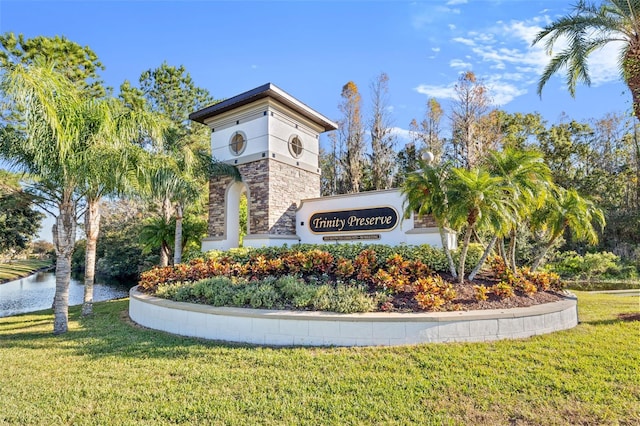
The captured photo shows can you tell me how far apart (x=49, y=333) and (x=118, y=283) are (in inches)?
800

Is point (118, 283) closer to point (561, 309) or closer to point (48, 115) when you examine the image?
point (48, 115)

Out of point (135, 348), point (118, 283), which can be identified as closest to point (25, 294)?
point (118, 283)

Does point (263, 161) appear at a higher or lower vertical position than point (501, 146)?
lower

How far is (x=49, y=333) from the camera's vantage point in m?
6.86

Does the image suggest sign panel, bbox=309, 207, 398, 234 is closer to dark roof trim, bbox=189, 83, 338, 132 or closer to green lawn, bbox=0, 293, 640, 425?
dark roof trim, bbox=189, 83, 338, 132

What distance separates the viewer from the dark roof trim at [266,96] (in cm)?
1116

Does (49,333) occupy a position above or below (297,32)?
below

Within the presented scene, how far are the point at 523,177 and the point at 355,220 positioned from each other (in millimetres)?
4763

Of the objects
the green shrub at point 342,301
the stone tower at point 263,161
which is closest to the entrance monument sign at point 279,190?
the stone tower at point 263,161

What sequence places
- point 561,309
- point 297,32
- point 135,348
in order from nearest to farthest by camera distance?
point 135,348 → point 561,309 → point 297,32

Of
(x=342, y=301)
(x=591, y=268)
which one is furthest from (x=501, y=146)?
(x=342, y=301)

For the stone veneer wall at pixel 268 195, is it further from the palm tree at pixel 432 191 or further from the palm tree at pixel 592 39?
the palm tree at pixel 592 39

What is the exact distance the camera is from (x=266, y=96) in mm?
11352

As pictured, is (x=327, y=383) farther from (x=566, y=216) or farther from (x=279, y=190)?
(x=279, y=190)
